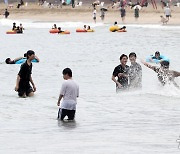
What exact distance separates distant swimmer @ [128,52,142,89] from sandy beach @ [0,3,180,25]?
55248 millimetres

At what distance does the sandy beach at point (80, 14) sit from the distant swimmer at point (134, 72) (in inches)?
2175

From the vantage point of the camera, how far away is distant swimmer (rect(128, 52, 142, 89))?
65.3 feet

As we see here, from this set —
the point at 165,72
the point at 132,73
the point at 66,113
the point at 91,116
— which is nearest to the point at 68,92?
the point at 66,113

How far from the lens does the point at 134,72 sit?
788 inches

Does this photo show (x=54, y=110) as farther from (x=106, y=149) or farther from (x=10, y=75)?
(x=10, y=75)

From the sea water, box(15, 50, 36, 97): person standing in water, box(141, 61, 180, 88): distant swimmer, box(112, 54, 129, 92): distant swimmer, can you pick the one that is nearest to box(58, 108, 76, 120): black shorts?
the sea water

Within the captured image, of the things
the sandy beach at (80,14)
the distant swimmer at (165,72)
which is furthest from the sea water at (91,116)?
the sandy beach at (80,14)

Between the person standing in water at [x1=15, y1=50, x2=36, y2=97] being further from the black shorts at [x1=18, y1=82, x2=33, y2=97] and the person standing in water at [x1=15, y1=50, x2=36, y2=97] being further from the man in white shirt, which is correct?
the man in white shirt

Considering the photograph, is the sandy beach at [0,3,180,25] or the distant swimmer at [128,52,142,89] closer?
the distant swimmer at [128,52,142,89]

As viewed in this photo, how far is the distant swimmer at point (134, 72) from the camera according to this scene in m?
19.9

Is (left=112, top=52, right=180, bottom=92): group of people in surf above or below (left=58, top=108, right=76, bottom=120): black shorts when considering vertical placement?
above

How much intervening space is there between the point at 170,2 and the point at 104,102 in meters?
78.7

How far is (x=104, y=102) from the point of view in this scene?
69.6 feet

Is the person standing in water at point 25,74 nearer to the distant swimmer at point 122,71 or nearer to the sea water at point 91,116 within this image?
the sea water at point 91,116
